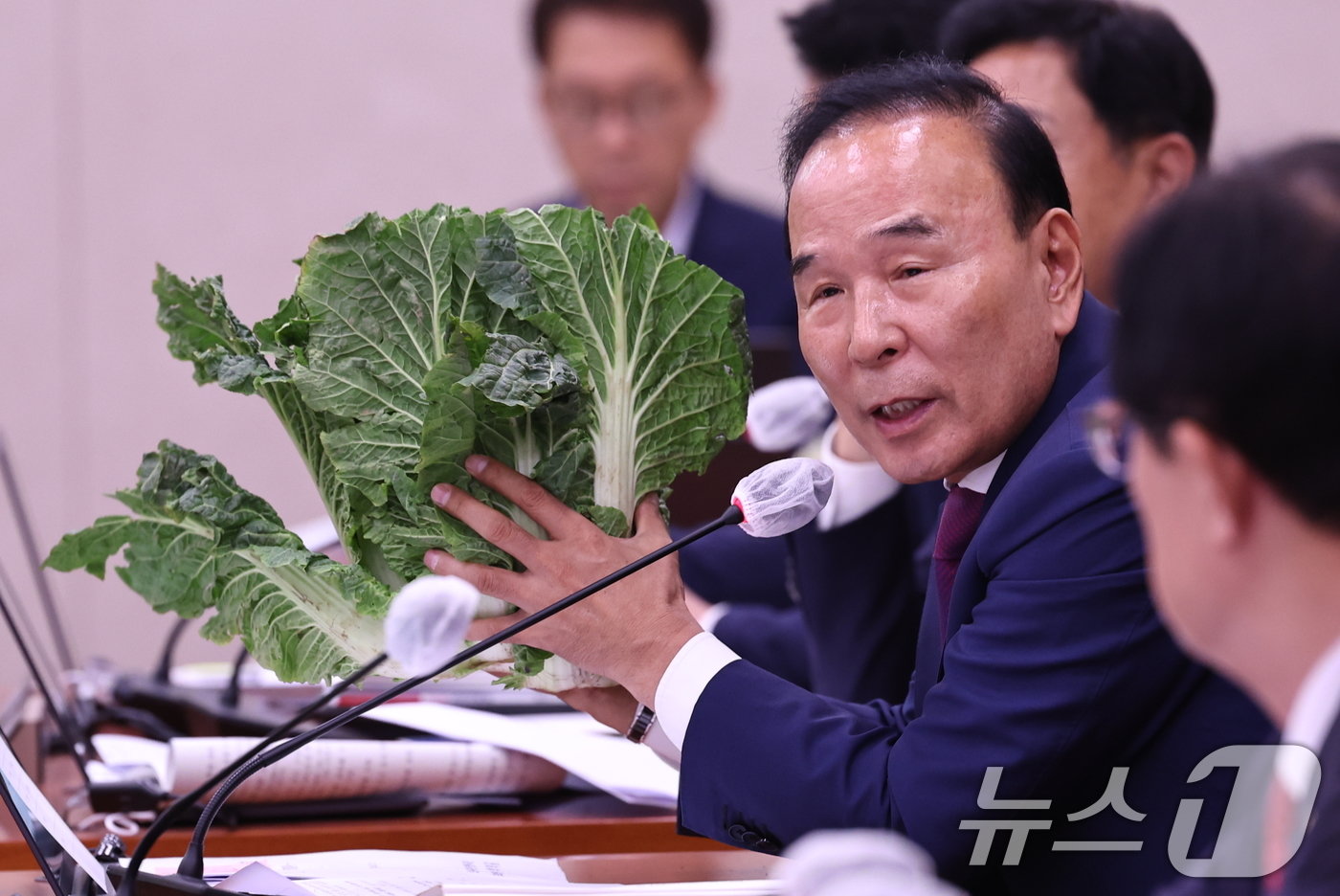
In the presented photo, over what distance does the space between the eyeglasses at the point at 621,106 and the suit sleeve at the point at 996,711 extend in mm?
2388

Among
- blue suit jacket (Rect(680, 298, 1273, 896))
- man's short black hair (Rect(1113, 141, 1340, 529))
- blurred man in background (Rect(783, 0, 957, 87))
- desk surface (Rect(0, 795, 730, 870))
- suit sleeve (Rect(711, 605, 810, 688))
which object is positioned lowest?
desk surface (Rect(0, 795, 730, 870))

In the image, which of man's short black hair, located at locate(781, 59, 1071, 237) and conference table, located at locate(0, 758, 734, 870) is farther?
conference table, located at locate(0, 758, 734, 870)

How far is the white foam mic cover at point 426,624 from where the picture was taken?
0.97 meters

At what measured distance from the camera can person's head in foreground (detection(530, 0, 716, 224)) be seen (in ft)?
11.5

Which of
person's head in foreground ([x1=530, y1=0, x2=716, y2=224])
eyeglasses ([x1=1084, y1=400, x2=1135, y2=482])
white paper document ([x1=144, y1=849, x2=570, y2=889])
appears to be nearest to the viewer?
eyeglasses ([x1=1084, y1=400, x2=1135, y2=482])

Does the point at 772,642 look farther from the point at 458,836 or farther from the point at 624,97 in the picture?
the point at 624,97

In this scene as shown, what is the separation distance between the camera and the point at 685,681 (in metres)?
1.33

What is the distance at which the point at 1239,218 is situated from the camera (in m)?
0.74

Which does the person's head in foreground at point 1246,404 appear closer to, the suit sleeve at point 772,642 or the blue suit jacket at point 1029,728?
the blue suit jacket at point 1029,728

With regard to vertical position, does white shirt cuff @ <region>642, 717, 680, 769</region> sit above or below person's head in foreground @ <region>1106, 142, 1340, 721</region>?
below

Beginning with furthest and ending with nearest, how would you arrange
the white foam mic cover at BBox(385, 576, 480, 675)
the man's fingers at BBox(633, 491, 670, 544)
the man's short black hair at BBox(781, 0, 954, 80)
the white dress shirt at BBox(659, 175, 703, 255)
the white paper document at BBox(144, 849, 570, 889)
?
the white dress shirt at BBox(659, 175, 703, 255) < the man's short black hair at BBox(781, 0, 954, 80) < the man's fingers at BBox(633, 491, 670, 544) < the white paper document at BBox(144, 849, 570, 889) < the white foam mic cover at BBox(385, 576, 480, 675)

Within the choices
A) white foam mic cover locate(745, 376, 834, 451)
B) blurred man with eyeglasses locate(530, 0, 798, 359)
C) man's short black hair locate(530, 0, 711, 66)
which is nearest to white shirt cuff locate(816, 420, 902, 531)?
white foam mic cover locate(745, 376, 834, 451)

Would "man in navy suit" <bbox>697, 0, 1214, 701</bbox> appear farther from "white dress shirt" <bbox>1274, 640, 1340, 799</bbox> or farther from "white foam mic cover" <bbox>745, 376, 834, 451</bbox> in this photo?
"white dress shirt" <bbox>1274, 640, 1340, 799</bbox>

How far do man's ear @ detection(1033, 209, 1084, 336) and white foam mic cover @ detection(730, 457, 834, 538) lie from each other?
0.32m
